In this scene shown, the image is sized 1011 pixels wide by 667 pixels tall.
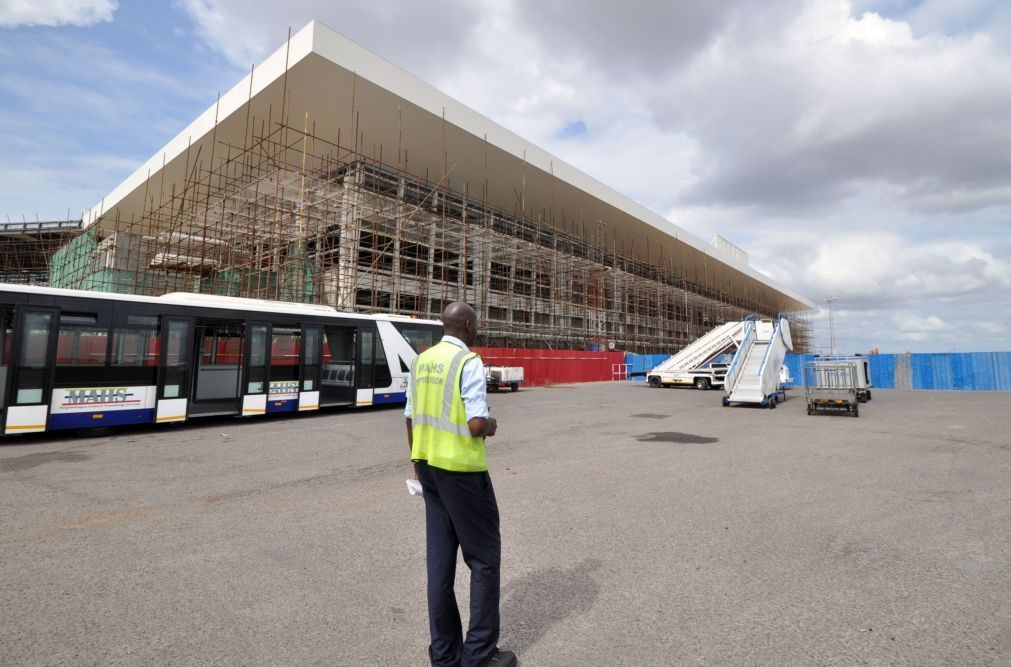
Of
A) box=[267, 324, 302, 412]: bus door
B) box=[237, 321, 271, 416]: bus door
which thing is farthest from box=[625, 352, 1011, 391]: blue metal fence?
box=[237, 321, 271, 416]: bus door

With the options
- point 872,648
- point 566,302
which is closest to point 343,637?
point 872,648

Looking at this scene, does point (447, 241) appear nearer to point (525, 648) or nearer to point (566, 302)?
point (566, 302)

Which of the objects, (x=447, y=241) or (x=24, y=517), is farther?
(x=447, y=241)

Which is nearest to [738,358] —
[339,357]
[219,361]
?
[339,357]

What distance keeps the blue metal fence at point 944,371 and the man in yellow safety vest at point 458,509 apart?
24.9m

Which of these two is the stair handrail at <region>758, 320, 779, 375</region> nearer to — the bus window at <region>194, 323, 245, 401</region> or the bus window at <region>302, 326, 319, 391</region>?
the bus window at <region>302, 326, 319, 391</region>

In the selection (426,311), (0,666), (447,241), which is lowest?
(0,666)

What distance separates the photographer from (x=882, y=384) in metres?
27.0

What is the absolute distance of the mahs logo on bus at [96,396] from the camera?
8.79 m

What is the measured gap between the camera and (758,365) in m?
16.8

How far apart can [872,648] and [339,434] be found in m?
8.83

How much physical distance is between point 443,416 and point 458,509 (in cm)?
42

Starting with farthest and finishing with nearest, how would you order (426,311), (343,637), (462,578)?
(426,311), (462,578), (343,637)

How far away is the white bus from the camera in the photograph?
8438mm
